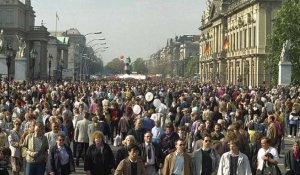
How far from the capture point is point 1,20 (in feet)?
398

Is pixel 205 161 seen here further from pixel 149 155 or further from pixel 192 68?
pixel 192 68

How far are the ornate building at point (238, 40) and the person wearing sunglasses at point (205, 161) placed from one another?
176 feet

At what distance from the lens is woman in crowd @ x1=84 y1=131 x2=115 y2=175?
11477mm

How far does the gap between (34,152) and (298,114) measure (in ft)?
50.2

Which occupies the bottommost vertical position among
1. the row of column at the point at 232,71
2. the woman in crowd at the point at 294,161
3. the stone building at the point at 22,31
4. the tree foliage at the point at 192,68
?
the woman in crowd at the point at 294,161

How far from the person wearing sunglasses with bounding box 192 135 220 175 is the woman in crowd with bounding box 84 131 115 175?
55.9 inches

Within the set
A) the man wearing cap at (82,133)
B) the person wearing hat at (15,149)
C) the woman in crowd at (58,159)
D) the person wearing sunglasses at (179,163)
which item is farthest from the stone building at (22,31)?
the person wearing sunglasses at (179,163)

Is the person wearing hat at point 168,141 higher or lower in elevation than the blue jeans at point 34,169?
higher

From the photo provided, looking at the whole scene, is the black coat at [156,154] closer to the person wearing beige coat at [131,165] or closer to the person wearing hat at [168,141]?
the person wearing hat at [168,141]

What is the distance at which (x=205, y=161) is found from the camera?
11500mm

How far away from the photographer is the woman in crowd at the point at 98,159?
11.5 meters

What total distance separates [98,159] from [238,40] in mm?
85280

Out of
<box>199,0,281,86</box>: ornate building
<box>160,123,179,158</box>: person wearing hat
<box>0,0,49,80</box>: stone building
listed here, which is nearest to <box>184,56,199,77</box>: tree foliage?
<box>199,0,281,86</box>: ornate building

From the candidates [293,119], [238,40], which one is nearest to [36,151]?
[293,119]
